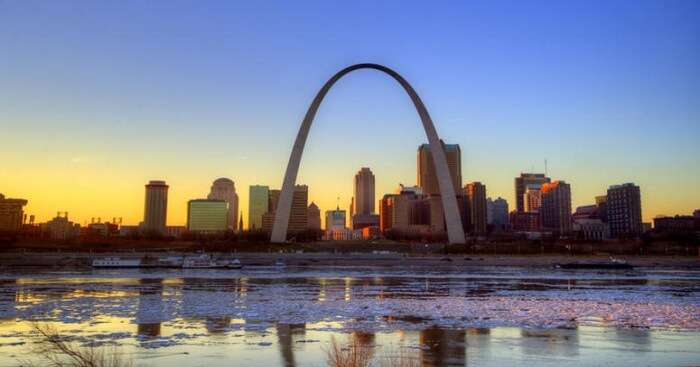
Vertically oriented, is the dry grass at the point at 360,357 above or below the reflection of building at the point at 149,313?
above

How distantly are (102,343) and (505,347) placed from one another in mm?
10487

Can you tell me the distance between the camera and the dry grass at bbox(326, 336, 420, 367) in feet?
30.5

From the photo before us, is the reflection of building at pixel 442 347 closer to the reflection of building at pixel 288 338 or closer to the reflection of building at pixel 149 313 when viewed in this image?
the reflection of building at pixel 288 338

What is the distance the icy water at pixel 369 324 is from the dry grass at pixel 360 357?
0.52ft

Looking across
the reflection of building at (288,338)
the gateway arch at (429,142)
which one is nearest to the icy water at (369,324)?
the reflection of building at (288,338)

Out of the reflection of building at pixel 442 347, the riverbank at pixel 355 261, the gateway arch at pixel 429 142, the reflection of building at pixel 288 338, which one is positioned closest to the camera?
the reflection of building at pixel 442 347

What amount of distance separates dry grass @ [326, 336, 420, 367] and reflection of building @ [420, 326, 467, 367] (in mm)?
446

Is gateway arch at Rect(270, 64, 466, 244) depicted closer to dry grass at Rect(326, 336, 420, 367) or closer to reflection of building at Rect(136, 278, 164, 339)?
reflection of building at Rect(136, 278, 164, 339)

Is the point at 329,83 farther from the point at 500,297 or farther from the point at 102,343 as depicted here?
the point at 102,343

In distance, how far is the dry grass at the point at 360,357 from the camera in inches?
366

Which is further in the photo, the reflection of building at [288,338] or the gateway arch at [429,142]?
the gateway arch at [429,142]

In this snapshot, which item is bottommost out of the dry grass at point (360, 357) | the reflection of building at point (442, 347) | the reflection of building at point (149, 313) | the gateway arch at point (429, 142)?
the reflection of building at point (149, 313)

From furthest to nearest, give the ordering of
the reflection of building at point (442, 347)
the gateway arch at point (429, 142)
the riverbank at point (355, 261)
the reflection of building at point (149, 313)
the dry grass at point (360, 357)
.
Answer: the gateway arch at point (429, 142) < the riverbank at point (355, 261) < the reflection of building at point (149, 313) < the reflection of building at point (442, 347) < the dry grass at point (360, 357)

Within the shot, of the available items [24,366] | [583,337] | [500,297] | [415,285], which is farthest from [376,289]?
[24,366]
